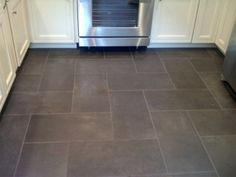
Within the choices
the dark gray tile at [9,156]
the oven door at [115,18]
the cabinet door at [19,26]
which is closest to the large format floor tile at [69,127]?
the dark gray tile at [9,156]

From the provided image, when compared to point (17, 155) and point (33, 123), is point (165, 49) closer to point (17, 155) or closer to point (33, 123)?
point (33, 123)

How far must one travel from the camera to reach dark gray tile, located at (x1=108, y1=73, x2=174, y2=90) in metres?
2.52

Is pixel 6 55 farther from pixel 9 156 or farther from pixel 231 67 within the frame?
pixel 231 67

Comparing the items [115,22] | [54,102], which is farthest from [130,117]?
[115,22]

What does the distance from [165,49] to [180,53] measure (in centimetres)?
20

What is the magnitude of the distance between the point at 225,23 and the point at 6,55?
233 centimetres

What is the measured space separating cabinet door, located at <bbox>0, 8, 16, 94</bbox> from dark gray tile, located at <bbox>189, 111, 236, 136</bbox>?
1563mm

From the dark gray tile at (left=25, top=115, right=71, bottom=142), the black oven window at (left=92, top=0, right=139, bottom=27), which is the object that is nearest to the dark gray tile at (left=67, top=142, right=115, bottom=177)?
the dark gray tile at (left=25, top=115, right=71, bottom=142)

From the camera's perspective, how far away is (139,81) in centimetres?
260

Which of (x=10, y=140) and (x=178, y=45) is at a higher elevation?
(x=178, y=45)

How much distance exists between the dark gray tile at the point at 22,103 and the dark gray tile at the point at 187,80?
135 centimetres

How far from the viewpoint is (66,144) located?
1.85 meters

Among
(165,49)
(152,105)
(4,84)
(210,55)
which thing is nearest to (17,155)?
(4,84)

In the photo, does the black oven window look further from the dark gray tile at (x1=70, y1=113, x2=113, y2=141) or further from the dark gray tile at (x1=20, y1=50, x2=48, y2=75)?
the dark gray tile at (x1=70, y1=113, x2=113, y2=141)
